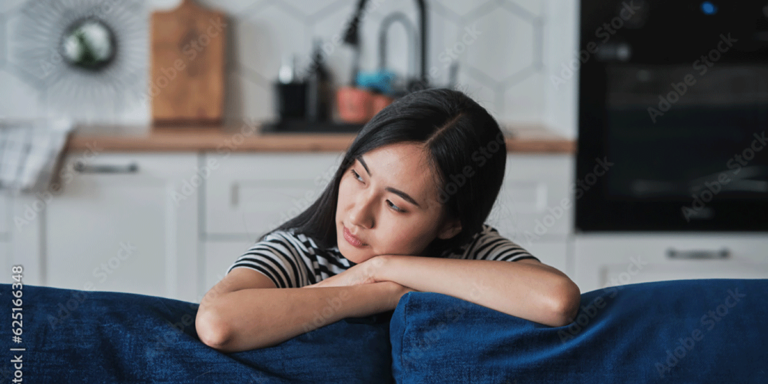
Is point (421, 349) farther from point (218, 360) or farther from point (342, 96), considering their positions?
point (342, 96)

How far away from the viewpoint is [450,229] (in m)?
1.04

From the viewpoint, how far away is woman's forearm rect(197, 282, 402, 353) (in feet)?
2.36

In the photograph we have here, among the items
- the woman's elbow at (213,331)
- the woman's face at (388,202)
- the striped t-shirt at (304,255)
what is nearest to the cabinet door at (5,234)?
the striped t-shirt at (304,255)

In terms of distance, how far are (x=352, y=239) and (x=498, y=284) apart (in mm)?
225

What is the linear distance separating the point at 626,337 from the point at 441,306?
0.65ft

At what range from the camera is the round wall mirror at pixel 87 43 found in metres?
2.52

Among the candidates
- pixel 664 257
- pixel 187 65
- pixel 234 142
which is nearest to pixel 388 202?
pixel 234 142

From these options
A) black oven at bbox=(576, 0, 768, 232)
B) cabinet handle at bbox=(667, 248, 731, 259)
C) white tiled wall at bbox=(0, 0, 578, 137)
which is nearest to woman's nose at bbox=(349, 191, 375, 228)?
black oven at bbox=(576, 0, 768, 232)

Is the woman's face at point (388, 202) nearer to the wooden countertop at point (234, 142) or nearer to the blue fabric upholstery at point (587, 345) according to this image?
the blue fabric upholstery at point (587, 345)

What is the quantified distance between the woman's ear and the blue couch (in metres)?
0.31

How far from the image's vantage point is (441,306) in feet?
2.31

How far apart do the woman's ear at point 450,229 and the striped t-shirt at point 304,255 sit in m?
0.08

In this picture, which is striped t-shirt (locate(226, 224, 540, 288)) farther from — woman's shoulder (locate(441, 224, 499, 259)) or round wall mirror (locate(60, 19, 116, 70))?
round wall mirror (locate(60, 19, 116, 70))

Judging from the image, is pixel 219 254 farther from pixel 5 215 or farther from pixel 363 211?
pixel 363 211
